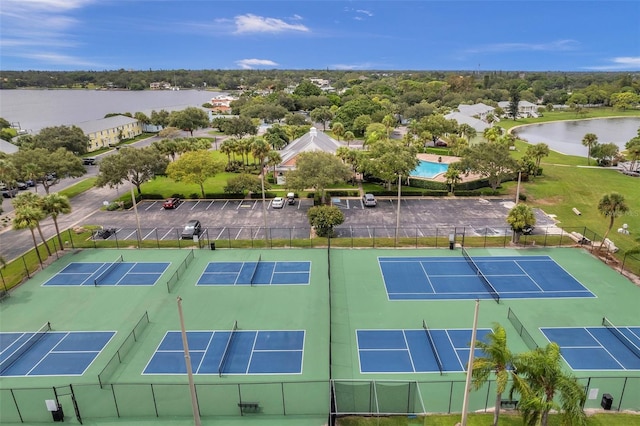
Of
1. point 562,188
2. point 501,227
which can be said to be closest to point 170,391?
point 501,227

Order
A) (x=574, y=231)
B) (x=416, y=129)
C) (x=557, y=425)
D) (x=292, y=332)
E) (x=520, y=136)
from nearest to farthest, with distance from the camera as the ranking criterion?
1. (x=557, y=425)
2. (x=292, y=332)
3. (x=574, y=231)
4. (x=416, y=129)
5. (x=520, y=136)

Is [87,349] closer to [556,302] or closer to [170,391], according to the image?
[170,391]

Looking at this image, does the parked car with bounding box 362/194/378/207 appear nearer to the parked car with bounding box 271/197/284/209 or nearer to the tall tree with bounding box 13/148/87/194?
the parked car with bounding box 271/197/284/209

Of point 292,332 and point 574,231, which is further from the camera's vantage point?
point 574,231

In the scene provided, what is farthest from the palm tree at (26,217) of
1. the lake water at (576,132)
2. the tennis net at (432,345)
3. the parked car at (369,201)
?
the lake water at (576,132)

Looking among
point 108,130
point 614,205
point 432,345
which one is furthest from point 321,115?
point 432,345

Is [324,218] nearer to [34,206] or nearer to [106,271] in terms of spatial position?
[106,271]

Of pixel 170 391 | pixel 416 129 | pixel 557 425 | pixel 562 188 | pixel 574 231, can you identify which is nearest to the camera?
pixel 557 425
